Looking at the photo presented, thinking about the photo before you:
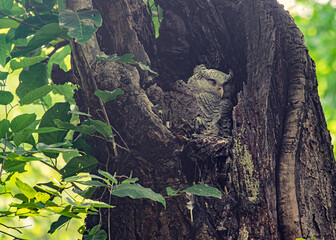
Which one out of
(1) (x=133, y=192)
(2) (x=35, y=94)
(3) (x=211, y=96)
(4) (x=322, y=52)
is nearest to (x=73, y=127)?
(2) (x=35, y=94)

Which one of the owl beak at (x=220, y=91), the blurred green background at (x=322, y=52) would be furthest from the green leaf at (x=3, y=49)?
the blurred green background at (x=322, y=52)

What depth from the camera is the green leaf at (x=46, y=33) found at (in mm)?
1265

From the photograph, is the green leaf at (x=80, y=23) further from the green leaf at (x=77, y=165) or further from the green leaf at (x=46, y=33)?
the green leaf at (x=77, y=165)

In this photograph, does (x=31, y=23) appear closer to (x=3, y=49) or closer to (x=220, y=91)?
(x=3, y=49)

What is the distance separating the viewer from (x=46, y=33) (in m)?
1.29

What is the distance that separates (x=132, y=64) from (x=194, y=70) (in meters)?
0.34

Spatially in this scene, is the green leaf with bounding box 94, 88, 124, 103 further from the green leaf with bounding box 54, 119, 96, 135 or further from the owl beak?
the owl beak

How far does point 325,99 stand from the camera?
4.37 metres

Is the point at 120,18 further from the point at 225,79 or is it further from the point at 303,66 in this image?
the point at 303,66

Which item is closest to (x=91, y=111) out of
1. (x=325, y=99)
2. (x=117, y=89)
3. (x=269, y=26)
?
(x=117, y=89)

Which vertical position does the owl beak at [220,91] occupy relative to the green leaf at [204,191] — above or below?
above

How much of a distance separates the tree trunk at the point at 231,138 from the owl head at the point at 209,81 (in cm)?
5

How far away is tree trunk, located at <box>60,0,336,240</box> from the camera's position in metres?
1.17

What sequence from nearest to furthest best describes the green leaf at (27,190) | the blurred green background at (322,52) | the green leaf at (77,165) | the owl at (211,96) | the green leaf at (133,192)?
the green leaf at (27,190), the green leaf at (133,192), the green leaf at (77,165), the owl at (211,96), the blurred green background at (322,52)
